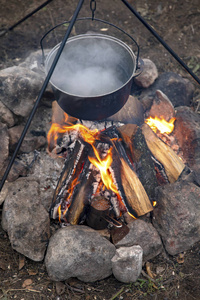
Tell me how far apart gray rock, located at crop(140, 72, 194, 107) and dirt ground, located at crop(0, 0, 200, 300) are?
358 mm

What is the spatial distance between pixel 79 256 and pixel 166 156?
127cm

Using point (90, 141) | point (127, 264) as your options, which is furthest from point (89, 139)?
point (127, 264)

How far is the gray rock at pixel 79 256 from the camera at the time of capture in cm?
219

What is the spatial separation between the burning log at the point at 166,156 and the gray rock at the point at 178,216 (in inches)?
7.1

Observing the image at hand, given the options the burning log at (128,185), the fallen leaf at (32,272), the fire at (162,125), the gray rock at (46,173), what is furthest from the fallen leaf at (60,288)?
the fire at (162,125)

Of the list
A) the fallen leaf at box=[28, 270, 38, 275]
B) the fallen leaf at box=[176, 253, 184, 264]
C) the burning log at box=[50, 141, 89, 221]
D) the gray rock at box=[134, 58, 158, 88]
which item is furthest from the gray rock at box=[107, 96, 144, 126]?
the fallen leaf at box=[28, 270, 38, 275]

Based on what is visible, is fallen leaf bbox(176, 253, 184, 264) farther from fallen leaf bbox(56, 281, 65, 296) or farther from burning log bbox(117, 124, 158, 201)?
fallen leaf bbox(56, 281, 65, 296)

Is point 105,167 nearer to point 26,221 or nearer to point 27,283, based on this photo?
point 26,221

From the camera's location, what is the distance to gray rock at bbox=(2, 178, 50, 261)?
7.68 feet

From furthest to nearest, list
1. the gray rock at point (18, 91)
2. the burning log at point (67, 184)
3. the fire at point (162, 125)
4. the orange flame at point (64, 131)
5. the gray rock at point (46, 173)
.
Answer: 1. the fire at point (162, 125)
2. the gray rock at point (18, 91)
3. the orange flame at point (64, 131)
4. the gray rock at point (46, 173)
5. the burning log at point (67, 184)

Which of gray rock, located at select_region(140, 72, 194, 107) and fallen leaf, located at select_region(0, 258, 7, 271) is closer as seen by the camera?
fallen leaf, located at select_region(0, 258, 7, 271)

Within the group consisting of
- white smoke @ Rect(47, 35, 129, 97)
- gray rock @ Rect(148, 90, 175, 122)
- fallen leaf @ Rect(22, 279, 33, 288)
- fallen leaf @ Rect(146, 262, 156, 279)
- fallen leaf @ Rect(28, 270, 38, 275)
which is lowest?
fallen leaf @ Rect(22, 279, 33, 288)

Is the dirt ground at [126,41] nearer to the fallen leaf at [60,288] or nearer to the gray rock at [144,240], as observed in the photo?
the fallen leaf at [60,288]

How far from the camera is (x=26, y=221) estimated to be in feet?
7.80
